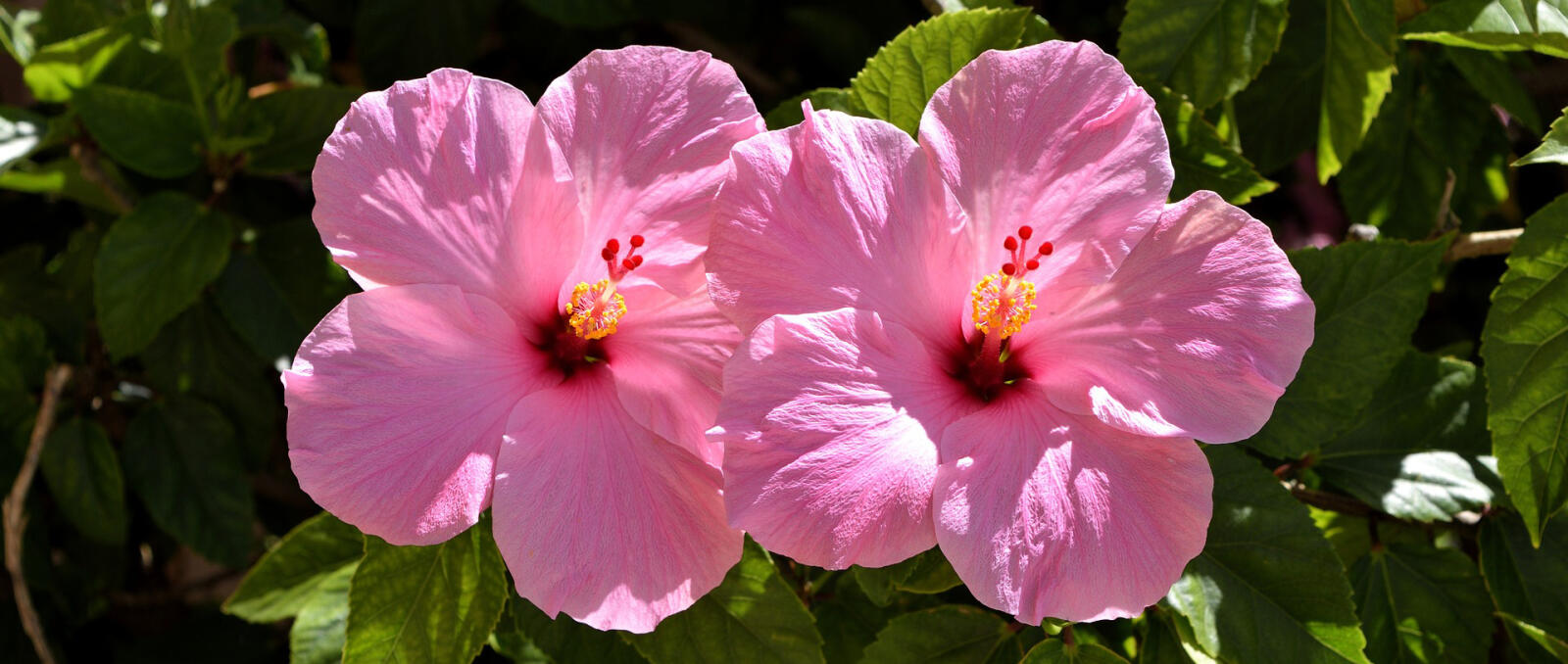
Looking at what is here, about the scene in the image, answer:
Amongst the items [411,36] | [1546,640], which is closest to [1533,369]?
[1546,640]

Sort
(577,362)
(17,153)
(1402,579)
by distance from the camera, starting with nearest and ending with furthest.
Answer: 1. (577,362)
2. (1402,579)
3. (17,153)

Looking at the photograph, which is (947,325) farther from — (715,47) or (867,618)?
(715,47)

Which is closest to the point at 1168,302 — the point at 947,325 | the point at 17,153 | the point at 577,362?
the point at 947,325

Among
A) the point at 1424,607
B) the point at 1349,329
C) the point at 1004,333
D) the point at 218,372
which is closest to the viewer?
the point at 1004,333

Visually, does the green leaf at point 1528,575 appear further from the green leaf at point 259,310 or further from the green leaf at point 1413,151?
the green leaf at point 259,310

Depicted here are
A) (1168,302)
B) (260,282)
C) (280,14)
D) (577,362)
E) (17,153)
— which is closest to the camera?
(1168,302)

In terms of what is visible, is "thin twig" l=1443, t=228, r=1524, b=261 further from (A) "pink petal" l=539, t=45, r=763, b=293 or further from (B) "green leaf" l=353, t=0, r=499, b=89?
(B) "green leaf" l=353, t=0, r=499, b=89

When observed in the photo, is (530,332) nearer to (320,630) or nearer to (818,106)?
(818,106)
